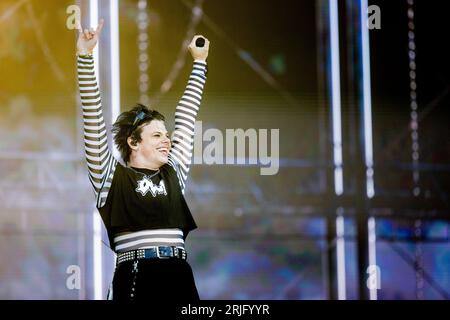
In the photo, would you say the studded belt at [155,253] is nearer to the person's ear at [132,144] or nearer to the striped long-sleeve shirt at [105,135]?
the striped long-sleeve shirt at [105,135]

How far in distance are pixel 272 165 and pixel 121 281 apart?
790 millimetres

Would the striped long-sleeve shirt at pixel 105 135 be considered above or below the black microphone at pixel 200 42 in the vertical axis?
below

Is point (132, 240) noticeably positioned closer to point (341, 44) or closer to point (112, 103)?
point (112, 103)

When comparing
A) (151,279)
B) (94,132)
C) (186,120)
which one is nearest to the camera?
(151,279)

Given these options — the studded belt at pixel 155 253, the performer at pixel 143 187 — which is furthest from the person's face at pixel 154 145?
the studded belt at pixel 155 253

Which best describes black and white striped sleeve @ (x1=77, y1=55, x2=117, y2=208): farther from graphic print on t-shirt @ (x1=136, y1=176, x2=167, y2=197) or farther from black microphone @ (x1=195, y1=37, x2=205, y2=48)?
black microphone @ (x1=195, y1=37, x2=205, y2=48)

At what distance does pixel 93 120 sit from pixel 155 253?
1.43 ft

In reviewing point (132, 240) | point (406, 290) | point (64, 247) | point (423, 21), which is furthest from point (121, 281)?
point (423, 21)

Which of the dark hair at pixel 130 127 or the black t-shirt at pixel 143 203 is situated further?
the dark hair at pixel 130 127

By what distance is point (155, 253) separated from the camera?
111 inches

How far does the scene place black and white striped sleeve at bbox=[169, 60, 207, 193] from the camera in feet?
9.89

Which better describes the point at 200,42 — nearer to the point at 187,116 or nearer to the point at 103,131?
the point at 187,116

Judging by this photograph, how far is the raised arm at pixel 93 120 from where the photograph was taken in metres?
2.87

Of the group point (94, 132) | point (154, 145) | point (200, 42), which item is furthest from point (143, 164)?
point (200, 42)
